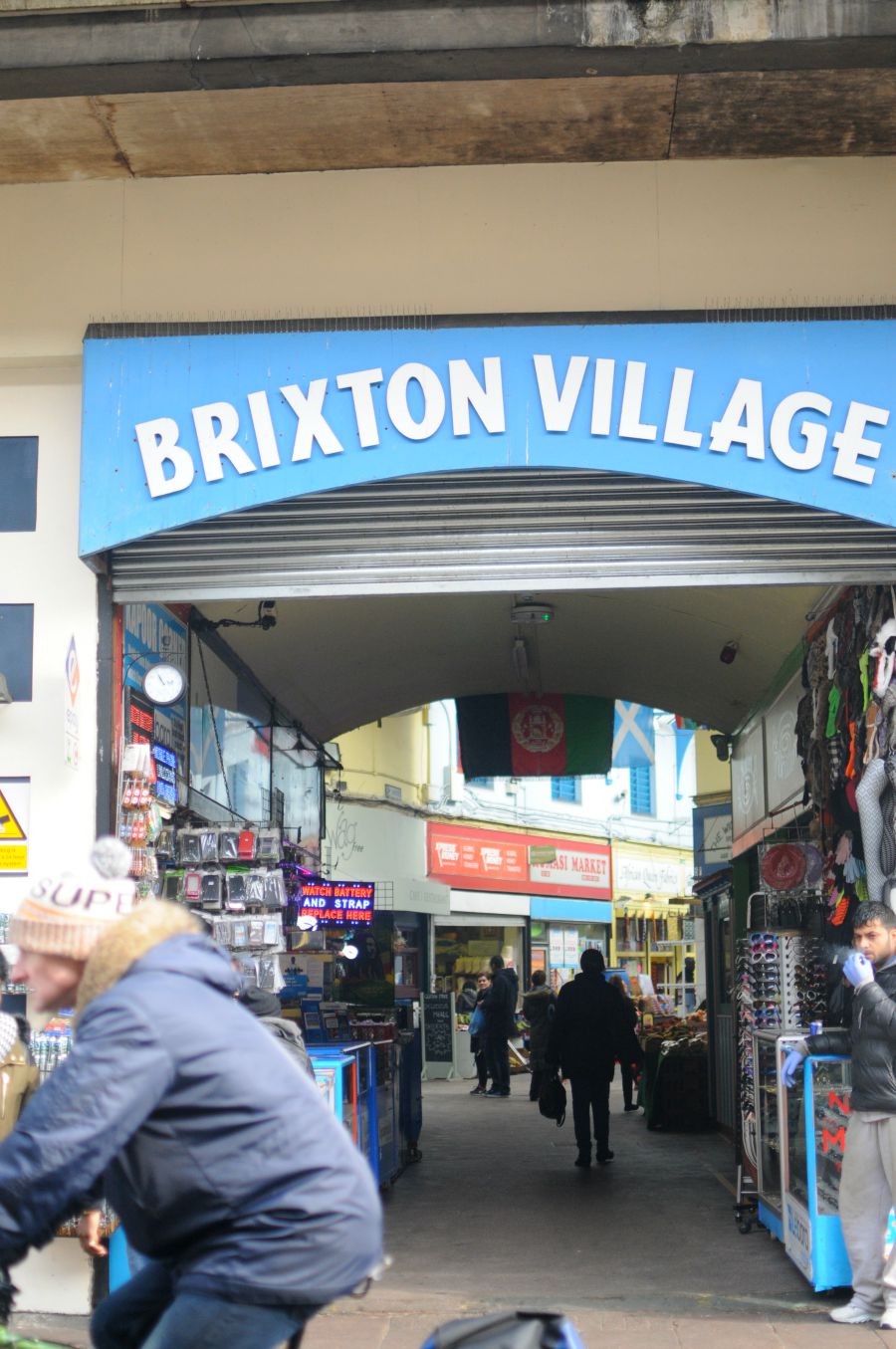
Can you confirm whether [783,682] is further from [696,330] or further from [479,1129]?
[479,1129]

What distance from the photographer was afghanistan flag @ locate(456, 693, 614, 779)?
15375 mm

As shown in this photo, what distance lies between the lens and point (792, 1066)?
7.36 meters

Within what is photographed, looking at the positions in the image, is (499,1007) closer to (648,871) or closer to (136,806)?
(136,806)

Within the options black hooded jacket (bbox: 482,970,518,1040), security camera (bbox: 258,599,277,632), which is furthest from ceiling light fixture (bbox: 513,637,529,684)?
black hooded jacket (bbox: 482,970,518,1040)

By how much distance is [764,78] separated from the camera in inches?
275

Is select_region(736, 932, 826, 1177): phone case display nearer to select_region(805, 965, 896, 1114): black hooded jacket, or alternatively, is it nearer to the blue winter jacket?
select_region(805, 965, 896, 1114): black hooded jacket

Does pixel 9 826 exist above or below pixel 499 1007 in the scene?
above

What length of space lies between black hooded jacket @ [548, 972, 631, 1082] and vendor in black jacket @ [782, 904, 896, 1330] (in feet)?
17.2

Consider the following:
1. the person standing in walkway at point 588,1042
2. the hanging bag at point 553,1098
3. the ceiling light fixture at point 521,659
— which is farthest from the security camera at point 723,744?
the hanging bag at point 553,1098

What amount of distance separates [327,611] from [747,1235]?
5119mm

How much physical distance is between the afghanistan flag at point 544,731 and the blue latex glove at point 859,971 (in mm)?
8717

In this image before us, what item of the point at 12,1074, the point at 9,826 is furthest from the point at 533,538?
the point at 12,1074

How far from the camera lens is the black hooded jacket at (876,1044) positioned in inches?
256

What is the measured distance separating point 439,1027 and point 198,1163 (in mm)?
20112
